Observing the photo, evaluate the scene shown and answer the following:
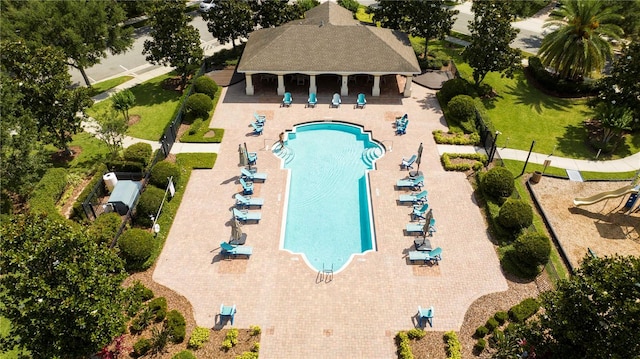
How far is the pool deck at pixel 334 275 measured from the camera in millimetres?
21656

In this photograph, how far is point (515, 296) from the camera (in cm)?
2333

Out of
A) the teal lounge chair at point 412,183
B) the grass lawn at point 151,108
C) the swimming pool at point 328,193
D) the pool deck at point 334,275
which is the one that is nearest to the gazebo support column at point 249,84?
the grass lawn at point 151,108

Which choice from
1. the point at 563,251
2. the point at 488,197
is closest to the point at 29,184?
the point at 488,197

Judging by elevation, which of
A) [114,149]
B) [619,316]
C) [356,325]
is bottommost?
[356,325]

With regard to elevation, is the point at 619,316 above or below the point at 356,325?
above

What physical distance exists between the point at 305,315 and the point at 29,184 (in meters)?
20.6

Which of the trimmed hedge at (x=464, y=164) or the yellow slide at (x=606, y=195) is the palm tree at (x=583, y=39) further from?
the trimmed hedge at (x=464, y=164)

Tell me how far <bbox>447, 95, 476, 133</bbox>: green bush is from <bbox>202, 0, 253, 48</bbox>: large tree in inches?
964

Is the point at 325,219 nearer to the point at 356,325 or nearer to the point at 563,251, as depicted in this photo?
the point at 356,325

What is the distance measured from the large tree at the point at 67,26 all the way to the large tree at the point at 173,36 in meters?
5.43

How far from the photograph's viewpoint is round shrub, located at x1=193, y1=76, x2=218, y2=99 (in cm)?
3991

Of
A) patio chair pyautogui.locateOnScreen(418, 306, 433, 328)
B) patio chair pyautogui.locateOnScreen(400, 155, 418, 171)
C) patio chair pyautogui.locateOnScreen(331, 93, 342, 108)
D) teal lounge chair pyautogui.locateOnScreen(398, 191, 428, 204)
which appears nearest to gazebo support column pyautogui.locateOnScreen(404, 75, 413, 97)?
patio chair pyautogui.locateOnScreen(331, 93, 342, 108)

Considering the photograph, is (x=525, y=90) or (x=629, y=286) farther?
(x=525, y=90)

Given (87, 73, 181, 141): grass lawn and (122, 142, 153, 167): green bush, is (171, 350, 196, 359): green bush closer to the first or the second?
(122, 142, 153, 167): green bush
